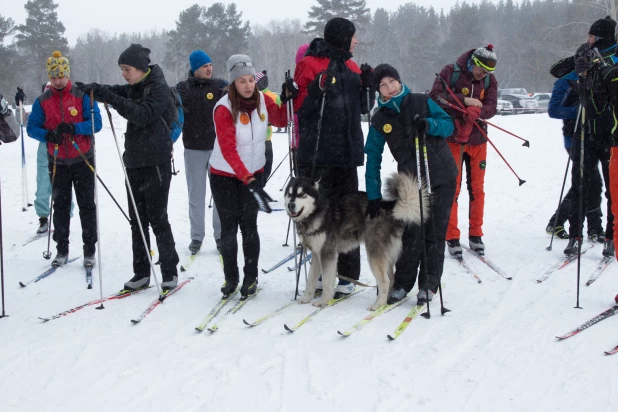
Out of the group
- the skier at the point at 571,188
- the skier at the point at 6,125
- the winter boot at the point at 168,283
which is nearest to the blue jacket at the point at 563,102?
the skier at the point at 571,188

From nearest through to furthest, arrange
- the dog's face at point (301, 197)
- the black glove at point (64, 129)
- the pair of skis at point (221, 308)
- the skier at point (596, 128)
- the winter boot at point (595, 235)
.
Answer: the pair of skis at point (221, 308) → the dog's face at point (301, 197) → the skier at point (596, 128) → the black glove at point (64, 129) → the winter boot at point (595, 235)

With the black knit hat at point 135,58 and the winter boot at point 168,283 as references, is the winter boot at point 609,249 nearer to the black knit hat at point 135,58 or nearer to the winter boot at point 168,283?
the winter boot at point 168,283

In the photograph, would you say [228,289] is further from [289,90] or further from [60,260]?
[60,260]

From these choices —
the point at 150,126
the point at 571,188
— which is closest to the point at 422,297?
the point at 150,126

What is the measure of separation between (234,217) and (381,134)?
Answer: 140cm

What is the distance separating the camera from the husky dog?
4.38 meters

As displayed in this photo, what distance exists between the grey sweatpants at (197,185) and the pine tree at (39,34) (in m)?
39.1

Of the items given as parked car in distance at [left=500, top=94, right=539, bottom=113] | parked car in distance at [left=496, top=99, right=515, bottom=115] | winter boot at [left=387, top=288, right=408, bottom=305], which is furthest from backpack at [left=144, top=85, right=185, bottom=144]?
parked car in distance at [left=500, top=94, right=539, bottom=113]

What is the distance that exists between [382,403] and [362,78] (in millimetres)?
2727

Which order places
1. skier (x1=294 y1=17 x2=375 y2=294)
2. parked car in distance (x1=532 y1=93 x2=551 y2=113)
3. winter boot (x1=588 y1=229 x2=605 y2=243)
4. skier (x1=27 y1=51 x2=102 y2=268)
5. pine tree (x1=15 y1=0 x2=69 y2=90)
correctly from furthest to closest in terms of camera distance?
pine tree (x1=15 y1=0 x2=69 y2=90), parked car in distance (x1=532 y1=93 x2=551 y2=113), winter boot (x1=588 y1=229 x2=605 y2=243), skier (x1=27 y1=51 x2=102 y2=268), skier (x1=294 y1=17 x2=375 y2=294)

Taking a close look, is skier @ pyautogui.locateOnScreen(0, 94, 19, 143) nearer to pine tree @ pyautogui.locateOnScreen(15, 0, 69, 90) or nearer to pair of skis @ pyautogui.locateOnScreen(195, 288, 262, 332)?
pair of skis @ pyautogui.locateOnScreen(195, 288, 262, 332)

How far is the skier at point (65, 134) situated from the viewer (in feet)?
18.1

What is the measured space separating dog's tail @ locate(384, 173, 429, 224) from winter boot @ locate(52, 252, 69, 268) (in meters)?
3.76

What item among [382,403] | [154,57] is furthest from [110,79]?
[382,403]
